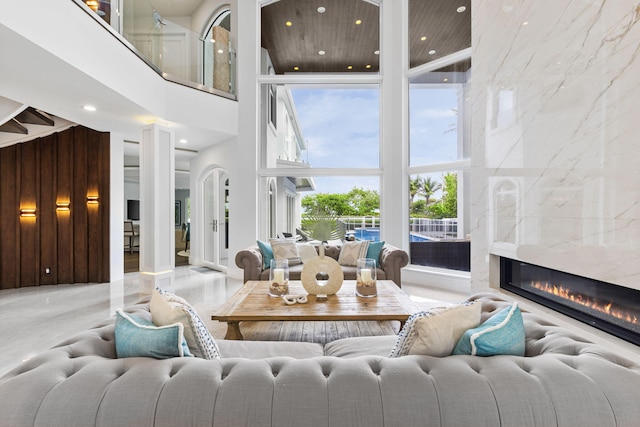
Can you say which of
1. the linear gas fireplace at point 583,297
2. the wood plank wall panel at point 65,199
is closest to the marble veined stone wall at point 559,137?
the linear gas fireplace at point 583,297

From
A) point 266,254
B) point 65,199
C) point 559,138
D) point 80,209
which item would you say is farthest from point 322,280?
point 65,199

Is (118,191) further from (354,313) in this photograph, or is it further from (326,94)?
(354,313)

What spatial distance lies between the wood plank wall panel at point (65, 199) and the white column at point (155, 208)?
1.61 meters

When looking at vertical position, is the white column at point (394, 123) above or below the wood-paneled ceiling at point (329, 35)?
below

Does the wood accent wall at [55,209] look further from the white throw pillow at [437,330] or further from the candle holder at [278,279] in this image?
the white throw pillow at [437,330]

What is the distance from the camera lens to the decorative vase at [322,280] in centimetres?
306

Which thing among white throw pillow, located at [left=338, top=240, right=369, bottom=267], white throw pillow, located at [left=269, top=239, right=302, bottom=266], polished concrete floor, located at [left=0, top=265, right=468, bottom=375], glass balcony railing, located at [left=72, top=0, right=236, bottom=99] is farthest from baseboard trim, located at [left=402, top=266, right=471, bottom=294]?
glass balcony railing, located at [left=72, top=0, right=236, bottom=99]

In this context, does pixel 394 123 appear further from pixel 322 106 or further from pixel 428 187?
pixel 322 106

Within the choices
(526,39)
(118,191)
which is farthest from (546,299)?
(118,191)

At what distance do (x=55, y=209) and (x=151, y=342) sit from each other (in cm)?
598

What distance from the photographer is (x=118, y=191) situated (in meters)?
5.91

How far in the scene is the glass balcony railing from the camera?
4227 mm

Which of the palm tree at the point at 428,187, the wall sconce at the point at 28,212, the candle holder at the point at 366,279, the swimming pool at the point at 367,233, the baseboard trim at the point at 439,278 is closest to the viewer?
the candle holder at the point at 366,279

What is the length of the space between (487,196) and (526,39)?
1.56 m
